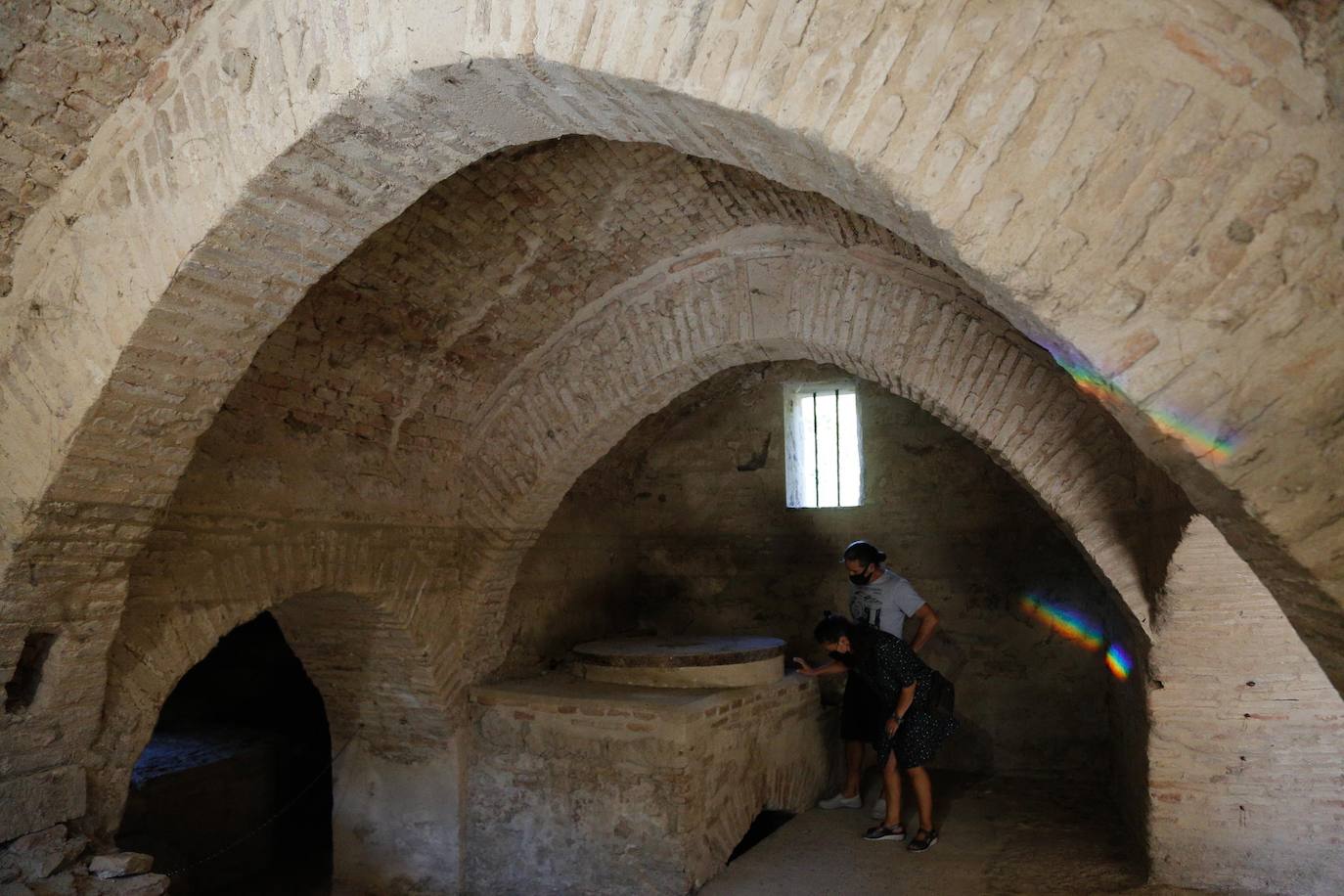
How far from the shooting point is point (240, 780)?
6.07m

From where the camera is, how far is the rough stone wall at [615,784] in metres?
4.93

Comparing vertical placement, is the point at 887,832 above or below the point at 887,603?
below

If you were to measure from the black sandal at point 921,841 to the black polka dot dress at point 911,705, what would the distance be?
0.38m

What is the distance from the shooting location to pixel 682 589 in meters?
7.82

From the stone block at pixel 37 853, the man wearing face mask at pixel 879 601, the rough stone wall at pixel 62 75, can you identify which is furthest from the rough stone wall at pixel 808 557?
the rough stone wall at pixel 62 75

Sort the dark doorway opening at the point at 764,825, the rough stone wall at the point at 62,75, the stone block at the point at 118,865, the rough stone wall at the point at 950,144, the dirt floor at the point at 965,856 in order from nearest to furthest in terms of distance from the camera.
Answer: the rough stone wall at the point at 950,144, the rough stone wall at the point at 62,75, the stone block at the point at 118,865, the dirt floor at the point at 965,856, the dark doorway opening at the point at 764,825

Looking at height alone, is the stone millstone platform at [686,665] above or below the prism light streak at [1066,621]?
below

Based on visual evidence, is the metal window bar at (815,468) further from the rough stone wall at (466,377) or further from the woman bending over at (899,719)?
the rough stone wall at (466,377)

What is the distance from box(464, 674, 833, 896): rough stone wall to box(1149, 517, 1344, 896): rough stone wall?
82.0 inches

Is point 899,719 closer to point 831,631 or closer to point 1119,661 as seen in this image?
point 831,631

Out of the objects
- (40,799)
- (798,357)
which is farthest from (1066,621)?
(40,799)

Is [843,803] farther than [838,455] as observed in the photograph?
No

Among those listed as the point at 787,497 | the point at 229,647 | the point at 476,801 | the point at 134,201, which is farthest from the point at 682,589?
the point at 134,201

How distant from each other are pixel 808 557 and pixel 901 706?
2609 mm
